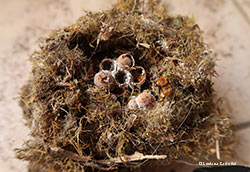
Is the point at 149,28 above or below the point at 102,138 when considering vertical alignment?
above

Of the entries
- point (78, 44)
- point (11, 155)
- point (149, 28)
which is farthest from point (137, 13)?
point (11, 155)

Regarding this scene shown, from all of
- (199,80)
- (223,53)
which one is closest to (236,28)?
(223,53)

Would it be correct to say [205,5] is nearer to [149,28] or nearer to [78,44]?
[149,28]

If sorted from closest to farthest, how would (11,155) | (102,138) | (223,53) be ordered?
(102,138), (11,155), (223,53)

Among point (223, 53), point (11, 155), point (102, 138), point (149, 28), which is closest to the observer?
point (102, 138)

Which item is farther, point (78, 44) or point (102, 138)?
point (78, 44)

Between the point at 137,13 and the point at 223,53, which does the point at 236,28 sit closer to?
the point at 223,53

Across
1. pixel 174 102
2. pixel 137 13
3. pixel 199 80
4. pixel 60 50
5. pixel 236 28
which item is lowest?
pixel 174 102
